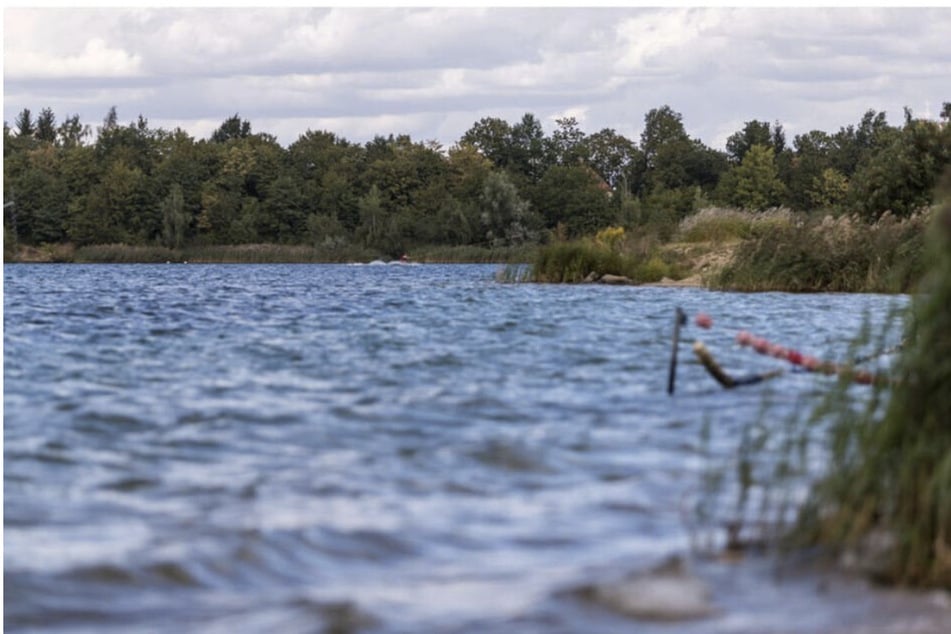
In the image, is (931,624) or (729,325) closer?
Answer: (931,624)

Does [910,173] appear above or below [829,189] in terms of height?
below

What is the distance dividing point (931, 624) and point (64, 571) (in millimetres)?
4123

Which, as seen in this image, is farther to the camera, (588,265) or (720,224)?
(720,224)

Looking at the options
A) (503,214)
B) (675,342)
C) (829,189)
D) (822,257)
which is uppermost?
(829,189)

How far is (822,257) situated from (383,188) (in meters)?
89.0

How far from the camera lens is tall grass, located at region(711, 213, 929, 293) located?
31.2 meters

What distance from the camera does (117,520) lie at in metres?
8.38

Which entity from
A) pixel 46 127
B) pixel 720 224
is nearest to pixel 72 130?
pixel 46 127

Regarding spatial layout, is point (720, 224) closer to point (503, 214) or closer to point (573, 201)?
point (503, 214)

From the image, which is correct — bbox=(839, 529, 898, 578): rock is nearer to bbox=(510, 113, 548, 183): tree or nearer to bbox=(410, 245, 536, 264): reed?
bbox=(410, 245, 536, 264): reed

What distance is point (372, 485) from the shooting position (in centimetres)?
932

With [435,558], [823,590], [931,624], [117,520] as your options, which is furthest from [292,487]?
[931,624]

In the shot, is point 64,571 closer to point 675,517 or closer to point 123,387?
point 675,517

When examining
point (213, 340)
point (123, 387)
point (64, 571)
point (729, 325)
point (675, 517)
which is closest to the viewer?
point (64, 571)
